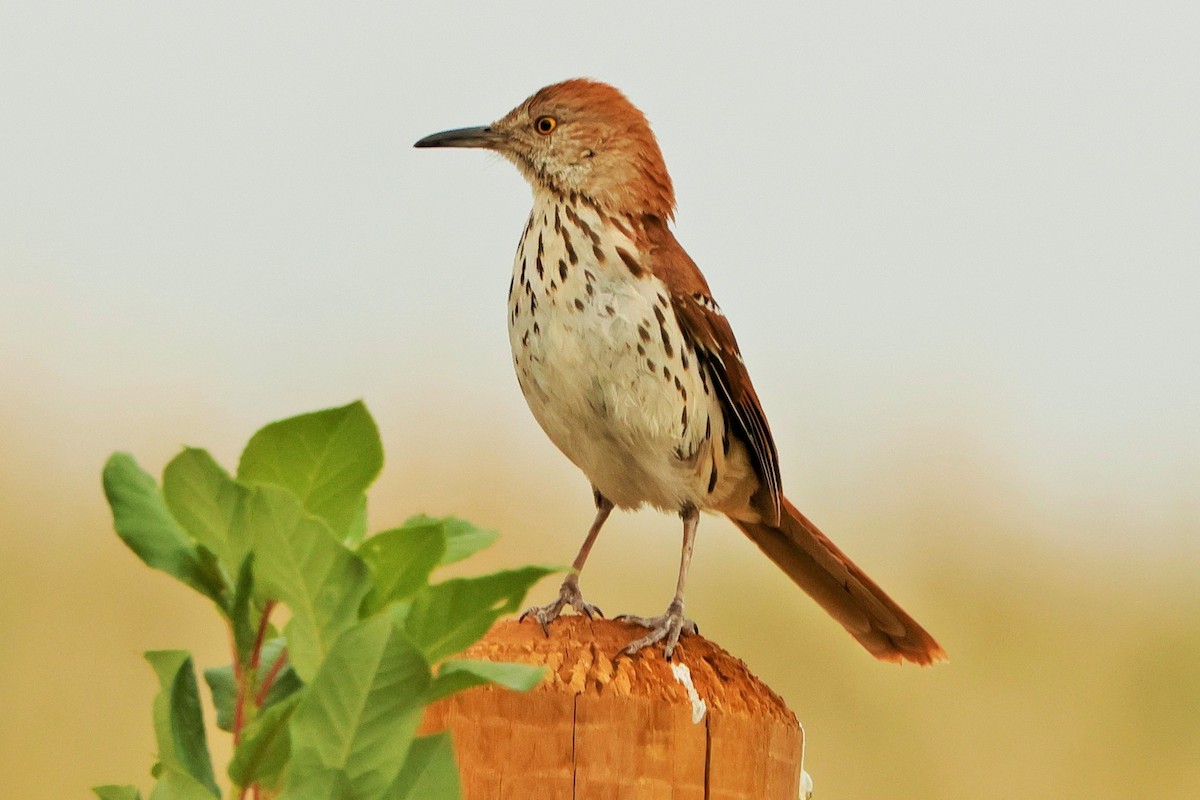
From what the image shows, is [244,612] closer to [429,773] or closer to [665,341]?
[429,773]

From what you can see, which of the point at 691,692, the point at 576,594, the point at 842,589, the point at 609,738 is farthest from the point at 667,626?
the point at 842,589

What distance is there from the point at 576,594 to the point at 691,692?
3.23ft

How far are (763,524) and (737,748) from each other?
1863 mm

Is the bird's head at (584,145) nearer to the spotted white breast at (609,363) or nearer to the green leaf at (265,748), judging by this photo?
the spotted white breast at (609,363)

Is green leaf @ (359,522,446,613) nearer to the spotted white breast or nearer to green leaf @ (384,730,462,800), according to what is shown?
green leaf @ (384,730,462,800)

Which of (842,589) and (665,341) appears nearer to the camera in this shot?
(665,341)

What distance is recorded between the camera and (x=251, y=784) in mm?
1090

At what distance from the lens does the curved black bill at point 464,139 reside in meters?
3.62

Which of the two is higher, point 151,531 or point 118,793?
point 151,531

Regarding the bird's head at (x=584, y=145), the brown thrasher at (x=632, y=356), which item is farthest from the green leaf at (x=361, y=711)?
the bird's head at (x=584, y=145)

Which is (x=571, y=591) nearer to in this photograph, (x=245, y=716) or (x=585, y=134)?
(x=585, y=134)

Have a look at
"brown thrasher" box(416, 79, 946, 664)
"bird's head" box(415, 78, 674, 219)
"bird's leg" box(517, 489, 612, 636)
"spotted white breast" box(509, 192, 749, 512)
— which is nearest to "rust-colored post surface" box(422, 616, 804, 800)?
"bird's leg" box(517, 489, 612, 636)

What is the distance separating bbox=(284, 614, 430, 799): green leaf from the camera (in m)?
1.03

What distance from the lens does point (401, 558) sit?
112 centimetres
